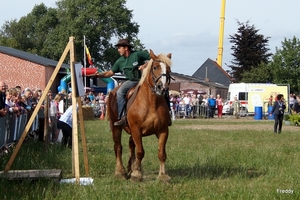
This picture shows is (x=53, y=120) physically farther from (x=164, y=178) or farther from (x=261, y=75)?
(x=261, y=75)

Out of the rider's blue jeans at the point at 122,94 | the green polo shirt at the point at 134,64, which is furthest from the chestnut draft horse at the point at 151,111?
the green polo shirt at the point at 134,64

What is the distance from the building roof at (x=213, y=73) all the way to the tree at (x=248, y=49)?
18.4 m

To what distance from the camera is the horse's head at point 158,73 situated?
977 cm

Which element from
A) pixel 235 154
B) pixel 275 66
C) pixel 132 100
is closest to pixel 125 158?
pixel 235 154

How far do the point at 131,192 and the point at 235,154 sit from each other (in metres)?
6.17

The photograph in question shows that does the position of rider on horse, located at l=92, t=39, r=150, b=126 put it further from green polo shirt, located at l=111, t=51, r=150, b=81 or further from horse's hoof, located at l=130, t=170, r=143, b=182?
horse's hoof, located at l=130, t=170, r=143, b=182

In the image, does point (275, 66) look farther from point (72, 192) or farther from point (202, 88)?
point (72, 192)

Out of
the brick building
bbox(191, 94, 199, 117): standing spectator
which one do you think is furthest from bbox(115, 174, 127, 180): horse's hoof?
the brick building

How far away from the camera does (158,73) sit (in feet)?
32.6

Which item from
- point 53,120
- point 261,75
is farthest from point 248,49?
point 53,120

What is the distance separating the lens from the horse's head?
9.77 metres

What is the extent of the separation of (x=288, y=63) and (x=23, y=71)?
88.1ft

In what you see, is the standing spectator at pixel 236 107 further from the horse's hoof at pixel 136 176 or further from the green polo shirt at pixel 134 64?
the horse's hoof at pixel 136 176

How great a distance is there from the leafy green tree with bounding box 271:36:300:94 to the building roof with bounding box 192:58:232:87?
34.9 meters
